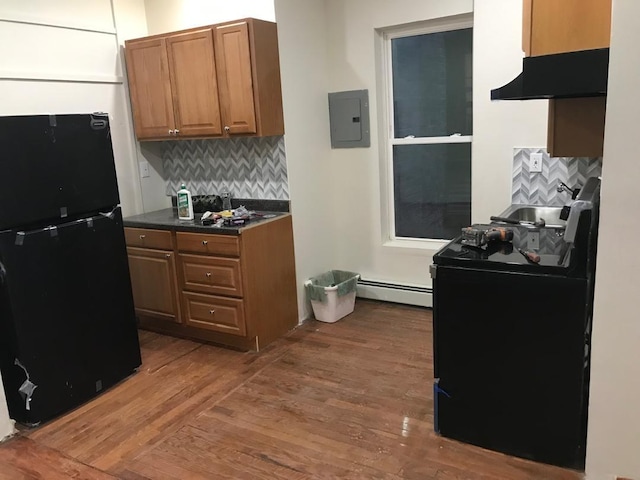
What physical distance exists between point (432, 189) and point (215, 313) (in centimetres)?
182

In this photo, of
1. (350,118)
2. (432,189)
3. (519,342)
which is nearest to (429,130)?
(432,189)

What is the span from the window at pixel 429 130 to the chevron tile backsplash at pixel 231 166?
90 centimetres

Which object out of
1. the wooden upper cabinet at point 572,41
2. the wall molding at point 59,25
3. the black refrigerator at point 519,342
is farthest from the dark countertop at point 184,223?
the wooden upper cabinet at point 572,41

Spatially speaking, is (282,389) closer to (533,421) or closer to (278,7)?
(533,421)

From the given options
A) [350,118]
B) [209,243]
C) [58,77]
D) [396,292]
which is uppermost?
[58,77]

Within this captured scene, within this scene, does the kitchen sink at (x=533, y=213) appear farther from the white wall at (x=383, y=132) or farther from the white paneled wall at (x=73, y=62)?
the white paneled wall at (x=73, y=62)

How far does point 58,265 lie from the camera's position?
2828mm

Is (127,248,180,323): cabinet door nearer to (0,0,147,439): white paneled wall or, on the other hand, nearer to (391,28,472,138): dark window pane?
(0,0,147,439): white paneled wall

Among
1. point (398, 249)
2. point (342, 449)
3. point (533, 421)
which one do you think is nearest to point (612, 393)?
point (533, 421)

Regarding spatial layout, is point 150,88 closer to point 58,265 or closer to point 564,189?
point 58,265

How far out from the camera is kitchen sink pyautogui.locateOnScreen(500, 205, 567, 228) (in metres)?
3.24

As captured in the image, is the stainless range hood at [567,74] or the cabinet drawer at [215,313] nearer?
the stainless range hood at [567,74]

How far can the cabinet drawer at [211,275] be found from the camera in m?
3.47

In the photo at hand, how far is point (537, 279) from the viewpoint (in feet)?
7.07
